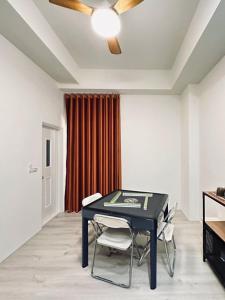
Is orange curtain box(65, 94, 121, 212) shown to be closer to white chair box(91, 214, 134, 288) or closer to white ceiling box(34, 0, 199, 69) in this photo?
white ceiling box(34, 0, 199, 69)

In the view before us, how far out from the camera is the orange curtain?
14.5ft

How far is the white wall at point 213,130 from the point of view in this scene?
115 inches

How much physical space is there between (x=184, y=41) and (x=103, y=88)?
181 cm

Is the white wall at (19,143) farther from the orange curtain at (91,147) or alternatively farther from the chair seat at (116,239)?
the chair seat at (116,239)

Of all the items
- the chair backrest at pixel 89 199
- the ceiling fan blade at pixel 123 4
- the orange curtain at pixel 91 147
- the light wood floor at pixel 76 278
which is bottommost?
the light wood floor at pixel 76 278

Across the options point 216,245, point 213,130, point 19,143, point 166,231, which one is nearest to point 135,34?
point 213,130

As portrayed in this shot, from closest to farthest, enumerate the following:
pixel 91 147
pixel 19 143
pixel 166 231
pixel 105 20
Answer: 1. pixel 105 20
2. pixel 166 231
3. pixel 19 143
4. pixel 91 147

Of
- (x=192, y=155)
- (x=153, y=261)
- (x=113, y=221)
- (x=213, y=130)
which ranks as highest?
(x=213, y=130)

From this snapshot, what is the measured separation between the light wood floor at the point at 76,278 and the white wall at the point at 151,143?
1.70 meters

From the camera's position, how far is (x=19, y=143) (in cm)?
283

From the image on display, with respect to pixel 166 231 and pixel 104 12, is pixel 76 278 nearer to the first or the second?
pixel 166 231

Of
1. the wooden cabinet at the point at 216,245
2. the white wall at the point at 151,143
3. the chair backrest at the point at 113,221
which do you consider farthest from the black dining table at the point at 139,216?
the white wall at the point at 151,143

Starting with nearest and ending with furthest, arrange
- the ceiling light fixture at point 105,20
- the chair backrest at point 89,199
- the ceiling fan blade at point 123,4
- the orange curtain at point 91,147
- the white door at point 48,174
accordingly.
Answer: the ceiling fan blade at point 123,4 < the ceiling light fixture at point 105,20 < the chair backrest at point 89,199 < the white door at point 48,174 < the orange curtain at point 91,147

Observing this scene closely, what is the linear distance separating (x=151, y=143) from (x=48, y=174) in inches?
94.3
